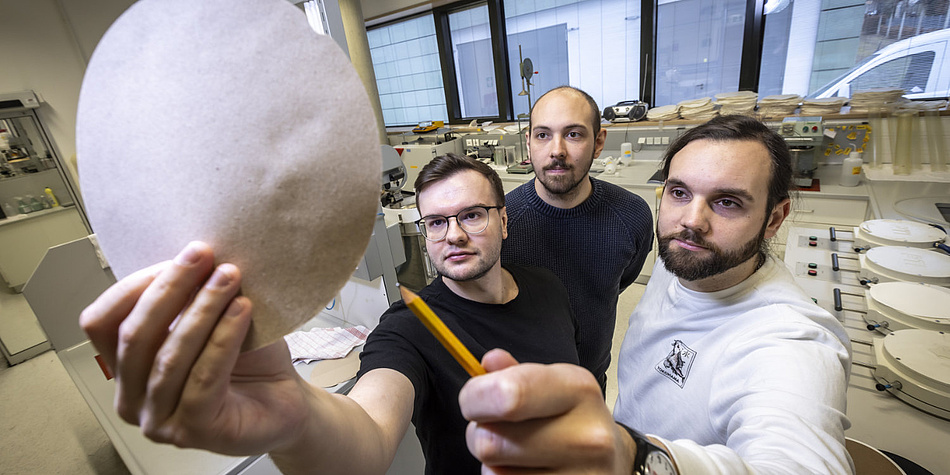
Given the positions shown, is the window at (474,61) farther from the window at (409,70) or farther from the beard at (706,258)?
the beard at (706,258)

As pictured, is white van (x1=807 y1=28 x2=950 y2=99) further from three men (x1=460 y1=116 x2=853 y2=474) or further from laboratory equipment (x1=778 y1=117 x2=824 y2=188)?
→ three men (x1=460 y1=116 x2=853 y2=474)

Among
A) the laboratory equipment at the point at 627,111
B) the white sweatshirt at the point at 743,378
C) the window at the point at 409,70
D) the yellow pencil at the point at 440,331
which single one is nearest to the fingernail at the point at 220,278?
the yellow pencil at the point at 440,331

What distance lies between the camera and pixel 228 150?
15.5 inches

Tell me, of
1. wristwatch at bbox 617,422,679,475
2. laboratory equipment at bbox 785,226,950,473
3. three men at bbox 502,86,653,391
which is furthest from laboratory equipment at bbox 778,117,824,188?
wristwatch at bbox 617,422,679,475

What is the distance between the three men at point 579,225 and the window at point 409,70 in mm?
4481

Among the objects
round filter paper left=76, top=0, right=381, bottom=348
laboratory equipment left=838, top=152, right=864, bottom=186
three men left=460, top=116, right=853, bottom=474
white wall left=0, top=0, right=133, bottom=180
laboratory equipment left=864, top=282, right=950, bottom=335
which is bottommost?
laboratory equipment left=864, top=282, right=950, bottom=335

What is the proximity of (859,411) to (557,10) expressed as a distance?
4528 millimetres

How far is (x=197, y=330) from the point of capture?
13.4 inches

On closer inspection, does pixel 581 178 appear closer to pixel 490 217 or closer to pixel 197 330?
pixel 490 217

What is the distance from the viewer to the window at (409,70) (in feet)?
18.0

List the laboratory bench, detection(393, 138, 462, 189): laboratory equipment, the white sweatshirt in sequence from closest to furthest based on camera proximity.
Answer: the white sweatshirt
the laboratory bench
detection(393, 138, 462, 189): laboratory equipment

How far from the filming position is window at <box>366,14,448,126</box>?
5.49 meters

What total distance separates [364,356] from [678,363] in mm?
837

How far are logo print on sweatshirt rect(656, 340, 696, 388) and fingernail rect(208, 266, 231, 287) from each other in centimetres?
106
